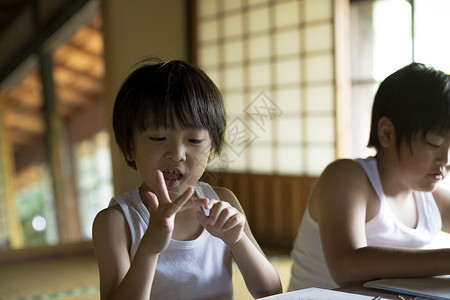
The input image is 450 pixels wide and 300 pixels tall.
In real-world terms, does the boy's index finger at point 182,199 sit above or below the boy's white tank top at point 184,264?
above

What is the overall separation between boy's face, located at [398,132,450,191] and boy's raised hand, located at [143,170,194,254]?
0.60m

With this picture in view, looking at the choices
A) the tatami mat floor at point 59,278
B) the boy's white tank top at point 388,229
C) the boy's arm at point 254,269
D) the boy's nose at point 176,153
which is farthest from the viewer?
the tatami mat floor at point 59,278

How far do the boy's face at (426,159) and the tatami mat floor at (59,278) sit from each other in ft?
4.30

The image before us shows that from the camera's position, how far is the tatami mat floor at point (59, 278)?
283 cm

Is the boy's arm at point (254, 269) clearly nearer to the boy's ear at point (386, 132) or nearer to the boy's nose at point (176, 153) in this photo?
the boy's nose at point (176, 153)

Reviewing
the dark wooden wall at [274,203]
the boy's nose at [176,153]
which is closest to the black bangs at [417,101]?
the boy's nose at [176,153]

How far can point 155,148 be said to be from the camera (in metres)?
0.92

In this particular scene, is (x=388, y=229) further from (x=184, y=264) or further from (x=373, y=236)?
(x=184, y=264)

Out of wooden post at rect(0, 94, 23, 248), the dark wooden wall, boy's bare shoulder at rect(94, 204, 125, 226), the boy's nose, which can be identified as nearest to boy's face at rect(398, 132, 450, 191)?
the boy's nose

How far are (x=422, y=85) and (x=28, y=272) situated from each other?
3.16 m

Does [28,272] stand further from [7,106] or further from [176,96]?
[7,106]

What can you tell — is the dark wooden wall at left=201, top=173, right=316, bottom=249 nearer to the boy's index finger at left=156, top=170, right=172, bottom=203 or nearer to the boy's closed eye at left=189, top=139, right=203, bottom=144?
the boy's closed eye at left=189, top=139, right=203, bottom=144

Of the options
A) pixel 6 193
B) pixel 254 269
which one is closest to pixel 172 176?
pixel 254 269

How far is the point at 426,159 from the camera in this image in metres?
1.13
